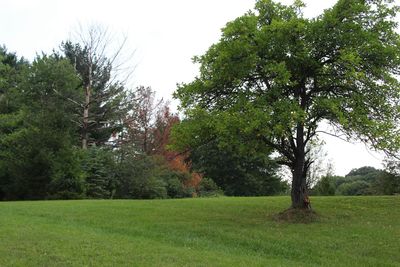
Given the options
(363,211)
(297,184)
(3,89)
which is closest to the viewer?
(297,184)

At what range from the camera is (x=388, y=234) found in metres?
13.6

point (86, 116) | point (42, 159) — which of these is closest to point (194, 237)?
point (42, 159)

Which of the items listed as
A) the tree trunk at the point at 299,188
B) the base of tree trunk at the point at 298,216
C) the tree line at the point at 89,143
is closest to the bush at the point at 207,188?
the tree line at the point at 89,143

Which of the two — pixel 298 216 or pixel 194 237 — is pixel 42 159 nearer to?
pixel 298 216

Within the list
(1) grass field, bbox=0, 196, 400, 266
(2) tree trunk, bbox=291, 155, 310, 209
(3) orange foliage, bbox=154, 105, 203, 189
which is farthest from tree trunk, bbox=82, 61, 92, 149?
(2) tree trunk, bbox=291, 155, 310, 209

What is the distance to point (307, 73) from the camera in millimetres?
15828

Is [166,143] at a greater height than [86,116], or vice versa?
[86,116]

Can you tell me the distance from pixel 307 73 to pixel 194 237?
6752mm

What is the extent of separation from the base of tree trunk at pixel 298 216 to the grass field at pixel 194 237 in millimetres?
315

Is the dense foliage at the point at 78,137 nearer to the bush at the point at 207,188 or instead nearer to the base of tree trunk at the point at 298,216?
the bush at the point at 207,188

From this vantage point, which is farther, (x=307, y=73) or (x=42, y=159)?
(x=42, y=159)

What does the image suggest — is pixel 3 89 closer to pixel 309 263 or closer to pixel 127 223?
pixel 127 223

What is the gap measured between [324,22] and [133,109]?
3291 centimetres

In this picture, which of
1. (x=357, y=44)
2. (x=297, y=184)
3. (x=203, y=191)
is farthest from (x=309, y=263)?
(x=203, y=191)
